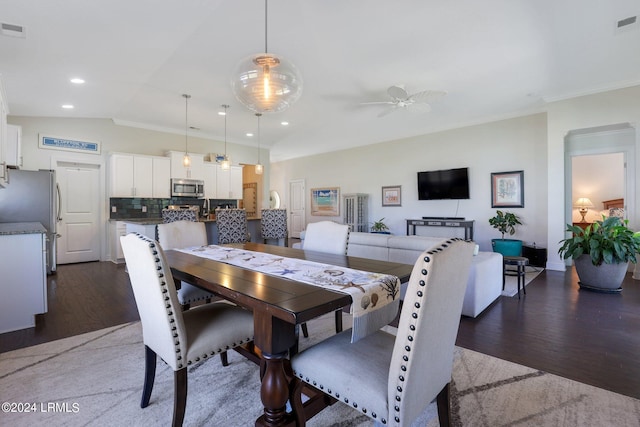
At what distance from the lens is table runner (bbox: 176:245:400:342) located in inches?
50.8

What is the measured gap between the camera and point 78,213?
5.77 metres

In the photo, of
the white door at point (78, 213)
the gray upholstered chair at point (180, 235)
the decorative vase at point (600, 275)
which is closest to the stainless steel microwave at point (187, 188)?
the white door at point (78, 213)

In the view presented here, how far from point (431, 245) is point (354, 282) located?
167 centimetres

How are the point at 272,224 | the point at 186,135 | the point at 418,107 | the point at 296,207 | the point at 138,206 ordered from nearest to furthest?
the point at 418,107 < the point at 272,224 < the point at 138,206 < the point at 186,135 < the point at 296,207

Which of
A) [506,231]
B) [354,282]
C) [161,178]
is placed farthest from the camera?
[161,178]

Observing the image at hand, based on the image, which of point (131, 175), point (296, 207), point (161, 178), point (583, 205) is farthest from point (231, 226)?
point (583, 205)

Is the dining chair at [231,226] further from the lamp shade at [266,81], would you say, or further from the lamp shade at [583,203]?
the lamp shade at [583,203]

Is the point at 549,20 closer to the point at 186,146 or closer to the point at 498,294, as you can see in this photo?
the point at 498,294

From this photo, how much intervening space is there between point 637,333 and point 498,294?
1151 mm

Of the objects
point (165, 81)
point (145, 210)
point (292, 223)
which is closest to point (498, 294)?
point (165, 81)

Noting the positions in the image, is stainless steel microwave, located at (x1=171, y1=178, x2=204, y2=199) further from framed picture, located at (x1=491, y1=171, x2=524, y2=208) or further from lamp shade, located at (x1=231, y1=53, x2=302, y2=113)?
framed picture, located at (x1=491, y1=171, x2=524, y2=208)

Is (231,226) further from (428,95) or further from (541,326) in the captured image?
(541,326)

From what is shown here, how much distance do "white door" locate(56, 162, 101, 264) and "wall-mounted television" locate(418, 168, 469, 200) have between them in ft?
22.3

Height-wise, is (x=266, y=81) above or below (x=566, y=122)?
below
